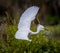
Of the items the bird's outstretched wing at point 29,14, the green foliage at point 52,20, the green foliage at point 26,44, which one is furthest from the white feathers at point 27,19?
the green foliage at point 52,20

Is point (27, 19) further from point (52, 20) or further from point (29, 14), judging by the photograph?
point (52, 20)

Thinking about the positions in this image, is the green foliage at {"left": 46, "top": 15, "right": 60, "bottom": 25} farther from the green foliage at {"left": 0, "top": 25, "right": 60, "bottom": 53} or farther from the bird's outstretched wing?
the bird's outstretched wing

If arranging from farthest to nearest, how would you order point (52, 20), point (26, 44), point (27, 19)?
point (52, 20) < point (26, 44) < point (27, 19)

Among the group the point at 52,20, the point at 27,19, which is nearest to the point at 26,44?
the point at 27,19

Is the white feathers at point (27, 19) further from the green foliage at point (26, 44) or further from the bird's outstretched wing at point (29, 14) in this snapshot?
the green foliage at point (26, 44)

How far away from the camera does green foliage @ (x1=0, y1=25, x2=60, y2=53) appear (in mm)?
5152

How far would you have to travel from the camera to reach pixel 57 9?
1727 cm

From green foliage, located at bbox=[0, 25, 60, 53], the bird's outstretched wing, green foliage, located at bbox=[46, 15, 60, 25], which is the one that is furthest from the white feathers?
green foliage, located at bbox=[46, 15, 60, 25]

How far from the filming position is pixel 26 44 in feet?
17.0

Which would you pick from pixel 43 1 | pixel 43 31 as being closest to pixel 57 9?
pixel 43 1

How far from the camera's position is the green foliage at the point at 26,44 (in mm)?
5152


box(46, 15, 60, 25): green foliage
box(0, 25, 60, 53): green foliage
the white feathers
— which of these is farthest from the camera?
box(46, 15, 60, 25): green foliage

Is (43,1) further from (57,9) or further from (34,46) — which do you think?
(34,46)

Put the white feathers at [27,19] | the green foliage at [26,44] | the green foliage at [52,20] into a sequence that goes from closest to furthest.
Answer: the white feathers at [27,19], the green foliage at [26,44], the green foliage at [52,20]
